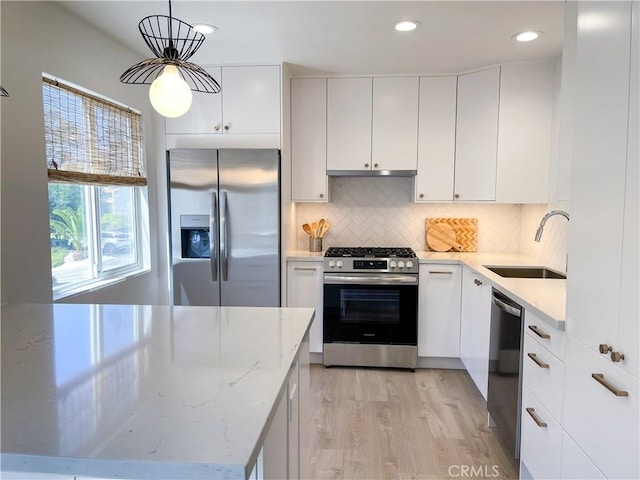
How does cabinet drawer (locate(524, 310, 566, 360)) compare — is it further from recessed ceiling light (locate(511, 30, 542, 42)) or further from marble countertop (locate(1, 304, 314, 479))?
recessed ceiling light (locate(511, 30, 542, 42))

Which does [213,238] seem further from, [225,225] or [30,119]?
[30,119]

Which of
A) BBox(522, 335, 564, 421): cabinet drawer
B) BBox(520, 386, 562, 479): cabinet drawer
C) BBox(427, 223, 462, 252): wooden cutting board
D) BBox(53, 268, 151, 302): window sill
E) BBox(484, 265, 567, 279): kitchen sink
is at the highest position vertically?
BBox(427, 223, 462, 252): wooden cutting board

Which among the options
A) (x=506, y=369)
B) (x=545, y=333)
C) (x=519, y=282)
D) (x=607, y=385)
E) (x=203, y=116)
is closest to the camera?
(x=607, y=385)

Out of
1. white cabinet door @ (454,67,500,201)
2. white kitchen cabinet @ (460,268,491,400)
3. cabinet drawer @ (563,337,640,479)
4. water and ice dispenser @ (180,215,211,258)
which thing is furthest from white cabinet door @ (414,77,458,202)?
cabinet drawer @ (563,337,640,479)

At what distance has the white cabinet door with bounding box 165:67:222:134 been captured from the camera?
130 inches

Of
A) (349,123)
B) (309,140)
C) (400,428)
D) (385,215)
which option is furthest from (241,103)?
(400,428)

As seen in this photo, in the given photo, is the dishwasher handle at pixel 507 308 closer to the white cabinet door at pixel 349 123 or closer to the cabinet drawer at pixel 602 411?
the cabinet drawer at pixel 602 411

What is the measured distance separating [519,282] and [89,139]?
108 inches

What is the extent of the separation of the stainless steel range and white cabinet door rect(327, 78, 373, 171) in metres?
0.83

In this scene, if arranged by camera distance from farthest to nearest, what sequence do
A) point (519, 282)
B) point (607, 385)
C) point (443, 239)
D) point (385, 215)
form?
point (385, 215) → point (443, 239) → point (519, 282) → point (607, 385)

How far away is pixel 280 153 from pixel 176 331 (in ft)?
6.78

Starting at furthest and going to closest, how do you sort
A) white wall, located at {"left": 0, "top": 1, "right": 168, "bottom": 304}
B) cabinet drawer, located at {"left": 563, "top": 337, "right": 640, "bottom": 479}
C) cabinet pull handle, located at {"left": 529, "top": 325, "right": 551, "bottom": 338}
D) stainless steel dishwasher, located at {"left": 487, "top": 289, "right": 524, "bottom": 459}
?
1. stainless steel dishwasher, located at {"left": 487, "top": 289, "right": 524, "bottom": 459}
2. white wall, located at {"left": 0, "top": 1, "right": 168, "bottom": 304}
3. cabinet pull handle, located at {"left": 529, "top": 325, "right": 551, "bottom": 338}
4. cabinet drawer, located at {"left": 563, "top": 337, "right": 640, "bottom": 479}

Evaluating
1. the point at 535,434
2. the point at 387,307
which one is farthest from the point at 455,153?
the point at 535,434

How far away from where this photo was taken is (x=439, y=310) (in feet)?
11.2
